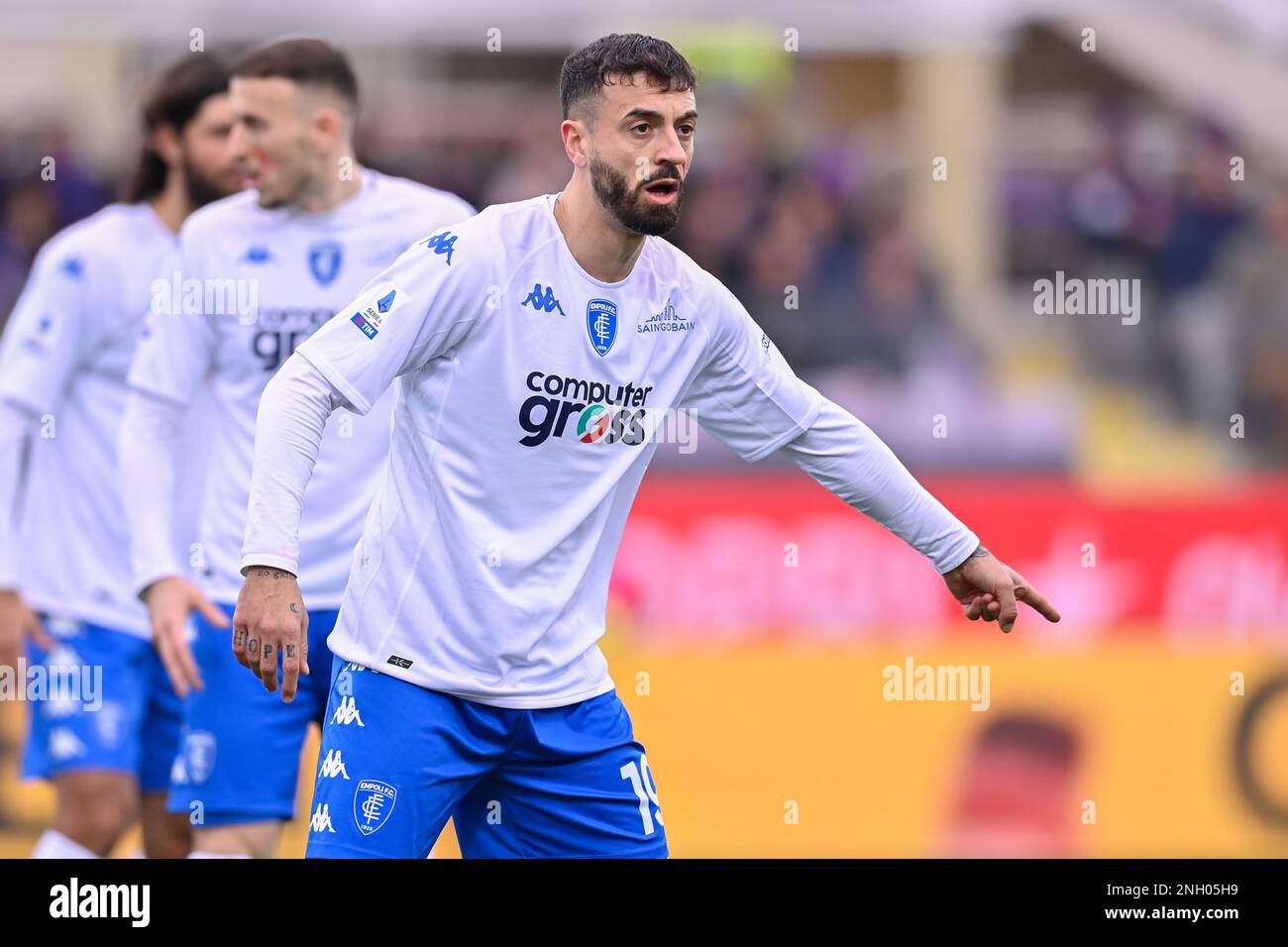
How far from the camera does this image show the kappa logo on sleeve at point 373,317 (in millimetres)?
4188

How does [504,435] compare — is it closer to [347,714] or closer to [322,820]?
[347,714]

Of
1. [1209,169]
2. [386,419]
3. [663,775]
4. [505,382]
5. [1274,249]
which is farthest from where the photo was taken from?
[1209,169]

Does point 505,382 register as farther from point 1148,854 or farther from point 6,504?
point 1148,854

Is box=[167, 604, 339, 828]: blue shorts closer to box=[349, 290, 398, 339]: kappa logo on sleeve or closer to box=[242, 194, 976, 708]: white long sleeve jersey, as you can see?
box=[242, 194, 976, 708]: white long sleeve jersey

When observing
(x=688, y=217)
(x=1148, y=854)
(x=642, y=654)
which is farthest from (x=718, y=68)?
(x=1148, y=854)

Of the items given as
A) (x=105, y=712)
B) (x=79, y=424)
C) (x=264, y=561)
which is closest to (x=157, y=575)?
(x=105, y=712)

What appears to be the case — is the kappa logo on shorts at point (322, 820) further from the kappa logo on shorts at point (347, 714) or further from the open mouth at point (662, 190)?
the open mouth at point (662, 190)

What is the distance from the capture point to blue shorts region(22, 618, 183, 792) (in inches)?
245

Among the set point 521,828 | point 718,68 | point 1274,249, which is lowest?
point 521,828

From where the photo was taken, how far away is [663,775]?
918 cm

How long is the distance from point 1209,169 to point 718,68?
370 cm

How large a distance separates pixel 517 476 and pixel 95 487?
8.68ft

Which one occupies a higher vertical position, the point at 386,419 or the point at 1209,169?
the point at 1209,169

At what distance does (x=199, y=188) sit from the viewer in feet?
21.1
